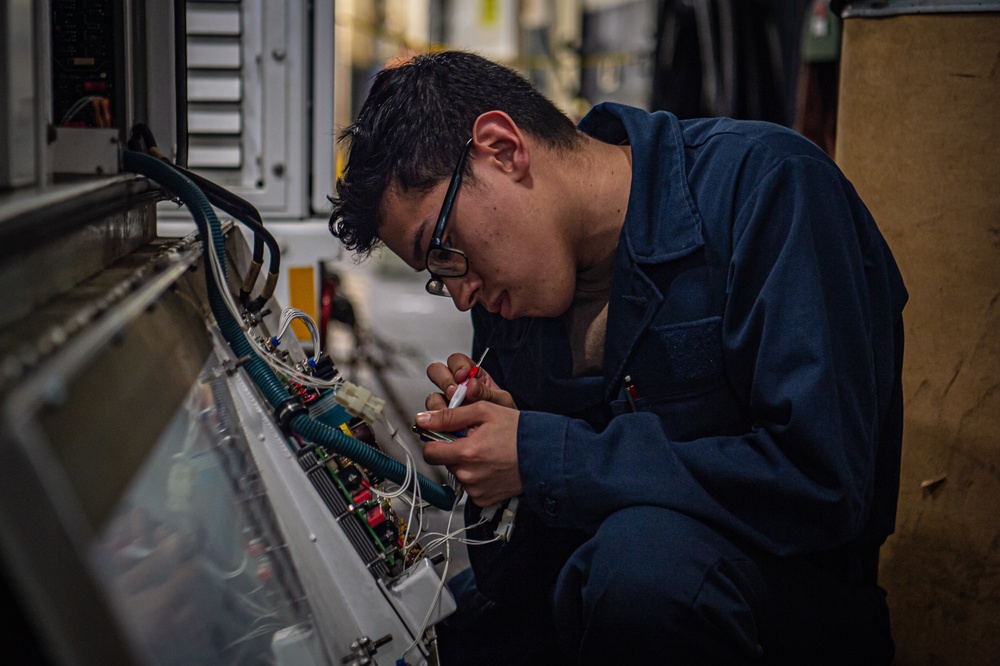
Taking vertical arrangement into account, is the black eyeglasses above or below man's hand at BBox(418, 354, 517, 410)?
above

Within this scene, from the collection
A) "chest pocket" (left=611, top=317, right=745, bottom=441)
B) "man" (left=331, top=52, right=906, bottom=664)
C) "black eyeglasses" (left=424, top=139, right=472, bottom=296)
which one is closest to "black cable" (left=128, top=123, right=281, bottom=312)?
"man" (left=331, top=52, right=906, bottom=664)

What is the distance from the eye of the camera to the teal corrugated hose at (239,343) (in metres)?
1.26

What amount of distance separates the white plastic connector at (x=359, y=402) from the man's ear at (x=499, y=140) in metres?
0.49

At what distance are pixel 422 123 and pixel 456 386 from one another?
1.56 ft

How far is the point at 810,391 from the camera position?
4.26ft

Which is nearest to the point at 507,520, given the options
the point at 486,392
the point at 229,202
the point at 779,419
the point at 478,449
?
the point at 478,449

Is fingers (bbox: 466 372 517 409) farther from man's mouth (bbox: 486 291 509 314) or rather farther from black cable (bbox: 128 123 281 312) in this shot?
black cable (bbox: 128 123 281 312)

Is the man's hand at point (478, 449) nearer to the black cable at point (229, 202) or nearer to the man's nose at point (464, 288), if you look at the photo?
the man's nose at point (464, 288)

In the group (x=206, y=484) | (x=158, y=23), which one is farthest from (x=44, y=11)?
(x=206, y=484)

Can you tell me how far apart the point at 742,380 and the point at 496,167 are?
0.56 meters

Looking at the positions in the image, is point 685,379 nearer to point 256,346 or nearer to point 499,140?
point 499,140

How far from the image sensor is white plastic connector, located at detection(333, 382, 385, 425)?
128cm

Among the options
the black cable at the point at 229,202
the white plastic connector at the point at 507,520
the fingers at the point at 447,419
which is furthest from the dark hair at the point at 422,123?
the white plastic connector at the point at 507,520

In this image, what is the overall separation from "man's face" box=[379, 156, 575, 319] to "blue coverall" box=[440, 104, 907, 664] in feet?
0.44
